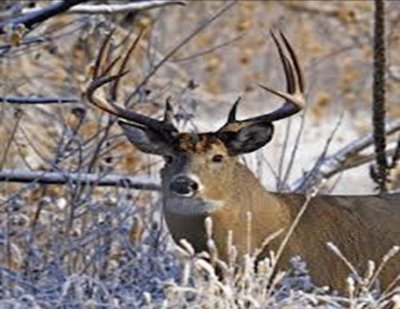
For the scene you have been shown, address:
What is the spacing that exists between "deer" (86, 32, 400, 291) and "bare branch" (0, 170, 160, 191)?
1.06 metres

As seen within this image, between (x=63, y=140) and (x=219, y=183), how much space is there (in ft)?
8.00

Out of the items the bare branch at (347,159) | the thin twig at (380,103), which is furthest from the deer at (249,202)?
the bare branch at (347,159)

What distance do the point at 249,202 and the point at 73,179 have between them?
166cm

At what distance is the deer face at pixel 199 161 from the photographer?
734 centimetres

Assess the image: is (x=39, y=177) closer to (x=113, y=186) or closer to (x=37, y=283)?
(x=113, y=186)

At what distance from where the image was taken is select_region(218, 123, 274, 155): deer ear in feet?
25.2

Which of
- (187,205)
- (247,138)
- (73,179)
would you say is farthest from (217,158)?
(73,179)

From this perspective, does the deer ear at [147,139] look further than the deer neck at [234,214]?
Yes

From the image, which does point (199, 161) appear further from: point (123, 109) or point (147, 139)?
point (123, 109)

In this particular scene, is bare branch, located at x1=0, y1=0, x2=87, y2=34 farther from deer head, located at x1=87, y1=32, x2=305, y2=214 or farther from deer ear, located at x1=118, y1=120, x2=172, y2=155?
deer ear, located at x1=118, y1=120, x2=172, y2=155

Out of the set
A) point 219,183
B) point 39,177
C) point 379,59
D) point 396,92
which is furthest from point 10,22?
point 396,92

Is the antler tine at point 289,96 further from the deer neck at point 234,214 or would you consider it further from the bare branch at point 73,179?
the bare branch at point 73,179

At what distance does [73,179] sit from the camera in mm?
9133

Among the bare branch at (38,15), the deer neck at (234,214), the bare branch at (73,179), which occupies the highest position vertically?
the bare branch at (38,15)
